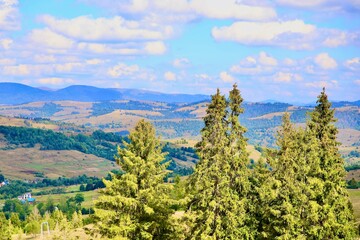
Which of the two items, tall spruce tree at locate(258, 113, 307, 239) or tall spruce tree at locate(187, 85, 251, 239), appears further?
tall spruce tree at locate(258, 113, 307, 239)

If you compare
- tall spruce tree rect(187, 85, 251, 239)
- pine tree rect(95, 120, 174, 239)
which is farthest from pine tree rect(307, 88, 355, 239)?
pine tree rect(95, 120, 174, 239)

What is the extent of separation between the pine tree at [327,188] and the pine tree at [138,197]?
52.1 ft

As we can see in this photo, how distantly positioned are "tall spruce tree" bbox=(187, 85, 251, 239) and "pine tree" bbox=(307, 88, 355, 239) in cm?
781

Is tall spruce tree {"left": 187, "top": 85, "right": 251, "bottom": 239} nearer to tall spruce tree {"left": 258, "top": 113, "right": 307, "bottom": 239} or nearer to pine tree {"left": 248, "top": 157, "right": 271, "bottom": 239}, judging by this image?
pine tree {"left": 248, "top": 157, "right": 271, "bottom": 239}

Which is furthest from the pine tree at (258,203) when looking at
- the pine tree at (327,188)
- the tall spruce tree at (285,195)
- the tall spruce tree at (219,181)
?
the pine tree at (327,188)

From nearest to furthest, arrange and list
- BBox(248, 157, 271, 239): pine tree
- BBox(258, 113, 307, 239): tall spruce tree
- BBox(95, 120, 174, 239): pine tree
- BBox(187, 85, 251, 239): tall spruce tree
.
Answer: BBox(95, 120, 174, 239): pine tree
BBox(187, 85, 251, 239): tall spruce tree
BBox(258, 113, 307, 239): tall spruce tree
BBox(248, 157, 271, 239): pine tree

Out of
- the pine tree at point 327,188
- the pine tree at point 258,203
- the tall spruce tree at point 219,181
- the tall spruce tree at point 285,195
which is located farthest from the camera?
the pine tree at point 258,203

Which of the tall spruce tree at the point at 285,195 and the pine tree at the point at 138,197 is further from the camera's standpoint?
the tall spruce tree at the point at 285,195

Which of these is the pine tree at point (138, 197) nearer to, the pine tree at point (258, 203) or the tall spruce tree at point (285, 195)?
the pine tree at point (258, 203)

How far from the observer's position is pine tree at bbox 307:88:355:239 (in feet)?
170

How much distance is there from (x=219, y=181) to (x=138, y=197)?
8.31 meters

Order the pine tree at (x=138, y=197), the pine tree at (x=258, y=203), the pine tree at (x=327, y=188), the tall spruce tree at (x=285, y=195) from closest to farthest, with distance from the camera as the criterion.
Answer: the pine tree at (x=138, y=197) → the tall spruce tree at (x=285, y=195) → the pine tree at (x=327, y=188) → the pine tree at (x=258, y=203)

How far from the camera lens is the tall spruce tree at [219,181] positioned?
1919 inches

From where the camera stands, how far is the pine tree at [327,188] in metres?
51.8
